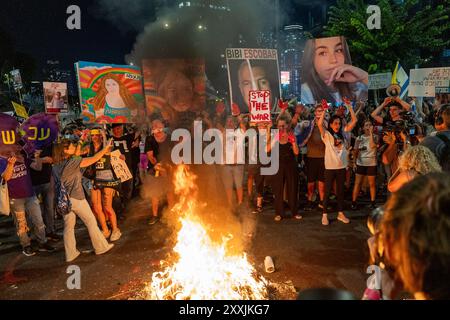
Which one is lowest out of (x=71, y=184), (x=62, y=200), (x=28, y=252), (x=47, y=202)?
(x=28, y=252)

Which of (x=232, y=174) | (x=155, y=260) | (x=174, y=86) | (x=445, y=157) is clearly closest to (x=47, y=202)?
(x=155, y=260)

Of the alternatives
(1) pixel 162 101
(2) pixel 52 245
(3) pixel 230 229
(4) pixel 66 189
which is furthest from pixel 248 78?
(2) pixel 52 245

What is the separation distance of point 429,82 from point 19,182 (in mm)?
9894

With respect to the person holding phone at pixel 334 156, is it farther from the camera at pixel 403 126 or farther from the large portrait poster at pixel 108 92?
the large portrait poster at pixel 108 92

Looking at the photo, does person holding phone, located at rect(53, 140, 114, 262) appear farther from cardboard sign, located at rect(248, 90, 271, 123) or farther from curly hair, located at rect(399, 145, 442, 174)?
curly hair, located at rect(399, 145, 442, 174)

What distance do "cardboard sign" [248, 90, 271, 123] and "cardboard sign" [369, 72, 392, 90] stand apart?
6.12 metres

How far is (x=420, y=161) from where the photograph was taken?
3.47 m

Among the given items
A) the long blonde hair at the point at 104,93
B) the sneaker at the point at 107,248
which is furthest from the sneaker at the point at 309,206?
the long blonde hair at the point at 104,93

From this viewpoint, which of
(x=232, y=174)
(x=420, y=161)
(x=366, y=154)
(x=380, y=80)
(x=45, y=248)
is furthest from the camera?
(x=380, y=80)

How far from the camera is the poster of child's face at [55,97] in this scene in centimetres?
935

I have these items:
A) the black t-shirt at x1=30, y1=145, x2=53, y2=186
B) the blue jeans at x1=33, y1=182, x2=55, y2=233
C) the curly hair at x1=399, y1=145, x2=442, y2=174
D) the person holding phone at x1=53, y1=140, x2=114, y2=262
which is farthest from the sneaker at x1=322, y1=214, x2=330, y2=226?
the black t-shirt at x1=30, y1=145, x2=53, y2=186

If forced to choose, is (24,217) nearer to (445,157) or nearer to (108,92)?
(108,92)

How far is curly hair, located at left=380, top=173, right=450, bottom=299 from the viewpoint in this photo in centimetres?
124

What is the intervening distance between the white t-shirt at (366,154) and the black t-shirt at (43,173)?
262 inches
